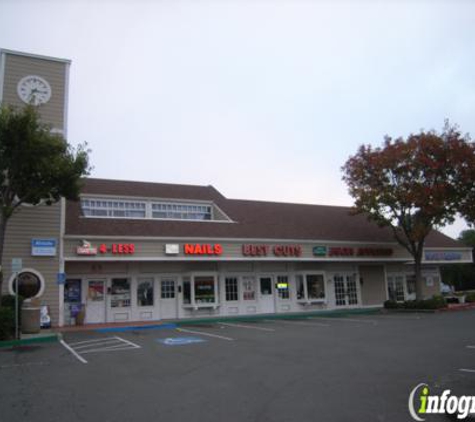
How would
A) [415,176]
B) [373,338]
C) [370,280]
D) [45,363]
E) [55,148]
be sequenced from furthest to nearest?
[370,280]
[415,176]
[55,148]
[373,338]
[45,363]

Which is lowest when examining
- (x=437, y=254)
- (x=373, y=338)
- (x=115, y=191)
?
(x=373, y=338)

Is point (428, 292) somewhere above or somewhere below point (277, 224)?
below

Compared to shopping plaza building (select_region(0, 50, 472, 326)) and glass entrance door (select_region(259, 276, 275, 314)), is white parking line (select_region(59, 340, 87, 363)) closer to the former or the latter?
shopping plaza building (select_region(0, 50, 472, 326))

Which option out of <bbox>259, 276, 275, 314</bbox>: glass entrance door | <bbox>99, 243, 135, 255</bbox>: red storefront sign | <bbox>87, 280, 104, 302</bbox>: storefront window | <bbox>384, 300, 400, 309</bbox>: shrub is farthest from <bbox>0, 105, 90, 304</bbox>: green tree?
<bbox>384, 300, 400, 309</bbox>: shrub

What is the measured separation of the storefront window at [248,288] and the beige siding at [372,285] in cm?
769

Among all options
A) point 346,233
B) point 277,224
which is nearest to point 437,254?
point 346,233

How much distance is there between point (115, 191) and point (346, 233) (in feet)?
45.6

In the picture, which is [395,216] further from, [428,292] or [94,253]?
[94,253]

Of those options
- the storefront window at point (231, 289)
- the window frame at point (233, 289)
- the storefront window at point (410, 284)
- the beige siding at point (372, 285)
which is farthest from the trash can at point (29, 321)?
the storefront window at point (410, 284)

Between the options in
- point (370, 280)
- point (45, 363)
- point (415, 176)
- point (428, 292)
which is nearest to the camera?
point (45, 363)

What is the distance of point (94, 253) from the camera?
20562 mm

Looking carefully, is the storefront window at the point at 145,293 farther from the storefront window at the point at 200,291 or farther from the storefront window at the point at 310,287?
the storefront window at the point at 310,287

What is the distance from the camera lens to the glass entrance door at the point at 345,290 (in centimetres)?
2817

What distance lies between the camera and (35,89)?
21031 millimetres
